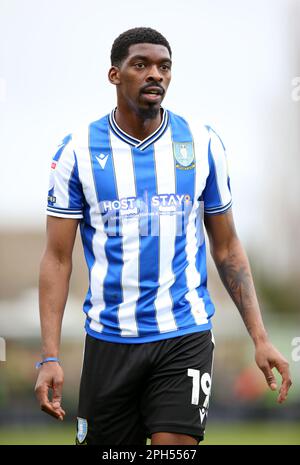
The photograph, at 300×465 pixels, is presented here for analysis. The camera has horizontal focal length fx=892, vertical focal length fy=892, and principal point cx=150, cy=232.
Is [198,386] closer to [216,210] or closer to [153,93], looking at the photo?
[216,210]

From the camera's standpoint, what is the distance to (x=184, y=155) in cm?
462

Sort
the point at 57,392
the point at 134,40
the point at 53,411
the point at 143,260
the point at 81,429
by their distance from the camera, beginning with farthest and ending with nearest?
the point at 81,429 < the point at 134,40 < the point at 143,260 < the point at 57,392 < the point at 53,411

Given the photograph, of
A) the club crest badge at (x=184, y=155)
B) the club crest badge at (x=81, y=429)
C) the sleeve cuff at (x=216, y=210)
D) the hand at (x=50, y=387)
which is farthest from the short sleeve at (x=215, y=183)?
the club crest badge at (x=81, y=429)

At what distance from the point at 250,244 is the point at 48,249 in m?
13.8

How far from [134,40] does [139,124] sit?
1.41 ft

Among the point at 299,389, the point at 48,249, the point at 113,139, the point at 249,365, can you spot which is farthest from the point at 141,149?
the point at 249,365

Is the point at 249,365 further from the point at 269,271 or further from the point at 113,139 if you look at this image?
the point at 113,139

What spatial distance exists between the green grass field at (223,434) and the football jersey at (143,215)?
376 inches

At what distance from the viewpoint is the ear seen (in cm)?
470

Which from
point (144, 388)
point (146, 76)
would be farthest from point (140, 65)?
point (144, 388)

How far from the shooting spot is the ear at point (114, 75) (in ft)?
15.4

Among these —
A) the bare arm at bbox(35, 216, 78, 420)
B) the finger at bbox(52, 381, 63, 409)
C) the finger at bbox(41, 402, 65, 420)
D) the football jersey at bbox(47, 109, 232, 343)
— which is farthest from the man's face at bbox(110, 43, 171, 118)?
the finger at bbox(41, 402, 65, 420)

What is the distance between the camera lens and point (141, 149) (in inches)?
182

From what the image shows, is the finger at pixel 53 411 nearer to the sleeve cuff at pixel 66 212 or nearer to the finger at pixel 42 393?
the finger at pixel 42 393
